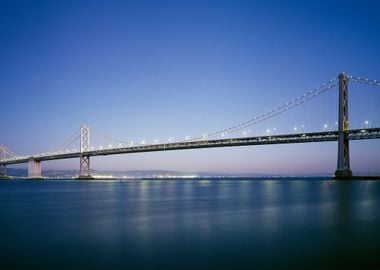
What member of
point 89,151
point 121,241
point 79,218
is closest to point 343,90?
point 89,151

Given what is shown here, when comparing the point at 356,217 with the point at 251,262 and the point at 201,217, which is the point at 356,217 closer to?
the point at 201,217

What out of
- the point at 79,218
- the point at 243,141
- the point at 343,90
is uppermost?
the point at 343,90

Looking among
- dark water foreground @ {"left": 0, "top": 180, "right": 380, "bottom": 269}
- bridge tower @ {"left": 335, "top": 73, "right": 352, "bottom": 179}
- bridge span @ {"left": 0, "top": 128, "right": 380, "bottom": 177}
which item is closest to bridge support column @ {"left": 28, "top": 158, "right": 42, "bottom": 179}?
bridge span @ {"left": 0, "top": 128, "right": 380, "bottom": 177}

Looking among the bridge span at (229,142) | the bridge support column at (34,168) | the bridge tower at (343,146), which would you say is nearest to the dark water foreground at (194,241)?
the bridge tower at (343,146)

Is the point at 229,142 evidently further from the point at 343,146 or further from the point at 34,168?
the point at 34,168

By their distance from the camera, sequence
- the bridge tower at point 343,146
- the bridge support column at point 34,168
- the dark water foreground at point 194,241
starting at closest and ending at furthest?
the dark water foreground at point 194,241 → the bridge tower at point 343,146 → the bridge support column at point 34,168

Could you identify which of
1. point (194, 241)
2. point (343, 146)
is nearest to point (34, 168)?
point (343, 146)

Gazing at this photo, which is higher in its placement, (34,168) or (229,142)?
(229,142)

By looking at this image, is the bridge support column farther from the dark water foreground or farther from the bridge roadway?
the dark water foreground

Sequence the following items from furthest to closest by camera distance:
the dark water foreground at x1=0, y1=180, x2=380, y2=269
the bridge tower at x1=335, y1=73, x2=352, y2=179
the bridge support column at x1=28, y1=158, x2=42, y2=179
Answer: the bridge support column at x1=28, y1=158, x2=42, y2=179
the bridge tower at x1=335, y1=73, x2=352, y2=179
the dark water foreground at x1=0, y1=180, x2=380, y2=269

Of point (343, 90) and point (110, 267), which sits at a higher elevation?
point (343, 90)

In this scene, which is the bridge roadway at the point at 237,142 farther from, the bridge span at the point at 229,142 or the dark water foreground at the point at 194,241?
the dark water foreground at the point at 194,241
